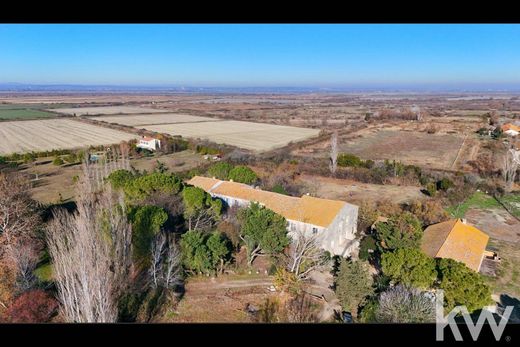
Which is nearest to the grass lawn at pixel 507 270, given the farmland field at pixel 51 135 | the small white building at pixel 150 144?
the small white building at pixel 150 144

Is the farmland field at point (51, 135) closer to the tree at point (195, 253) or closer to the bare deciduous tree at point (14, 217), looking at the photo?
the bare deciduous tree at point (14, 217)

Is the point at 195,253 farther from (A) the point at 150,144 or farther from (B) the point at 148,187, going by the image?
(A) the point at 150,144

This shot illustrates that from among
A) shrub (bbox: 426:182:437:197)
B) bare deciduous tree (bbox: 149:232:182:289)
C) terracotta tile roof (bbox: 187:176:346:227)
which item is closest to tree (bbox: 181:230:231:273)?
bare deciduous tree (bbox: 149:232:182:289)

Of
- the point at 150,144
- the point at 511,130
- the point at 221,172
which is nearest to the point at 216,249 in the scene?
the point at 221,172
